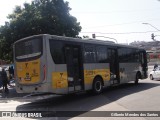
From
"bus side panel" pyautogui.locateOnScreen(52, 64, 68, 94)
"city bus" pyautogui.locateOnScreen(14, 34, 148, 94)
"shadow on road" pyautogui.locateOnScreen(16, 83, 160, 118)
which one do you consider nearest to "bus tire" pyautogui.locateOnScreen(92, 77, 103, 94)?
"city bus" pyautogui.locateOnScreen(14, 34, 148, 94)

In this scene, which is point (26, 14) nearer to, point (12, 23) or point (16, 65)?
point (12, 23)

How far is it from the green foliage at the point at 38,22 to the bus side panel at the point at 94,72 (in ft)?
33.3

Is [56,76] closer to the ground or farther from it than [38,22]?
closer to the ground

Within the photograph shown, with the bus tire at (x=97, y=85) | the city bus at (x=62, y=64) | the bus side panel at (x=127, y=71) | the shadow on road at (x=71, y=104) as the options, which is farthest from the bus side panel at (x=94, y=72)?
the bus side panel at (x=127, y=71)

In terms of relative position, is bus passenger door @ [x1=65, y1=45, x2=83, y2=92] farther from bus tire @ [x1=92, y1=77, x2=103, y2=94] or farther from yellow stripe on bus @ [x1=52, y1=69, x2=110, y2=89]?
bus tire @ [x1=92, y1=77, x2=103, y2=94]

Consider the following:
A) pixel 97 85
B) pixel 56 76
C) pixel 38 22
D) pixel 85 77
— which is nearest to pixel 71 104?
pixel 56 76

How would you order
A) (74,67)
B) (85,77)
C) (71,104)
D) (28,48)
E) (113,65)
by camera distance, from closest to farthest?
(71,104), (28,48), (74,67), (85,77), (113,65)

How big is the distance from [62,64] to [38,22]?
13.4 m

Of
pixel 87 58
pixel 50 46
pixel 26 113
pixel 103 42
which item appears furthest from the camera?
pixel 103 42

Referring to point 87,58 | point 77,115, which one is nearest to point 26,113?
point 77,115

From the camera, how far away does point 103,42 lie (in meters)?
17.5

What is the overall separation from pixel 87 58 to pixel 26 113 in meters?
5.35

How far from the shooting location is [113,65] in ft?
60.7

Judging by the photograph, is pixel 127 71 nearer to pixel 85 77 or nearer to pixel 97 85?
pixel 97 85
